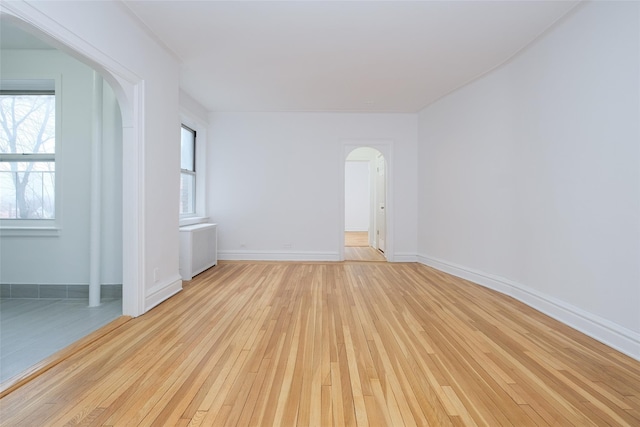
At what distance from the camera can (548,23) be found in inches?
109

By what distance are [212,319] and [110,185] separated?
1875 millimetres

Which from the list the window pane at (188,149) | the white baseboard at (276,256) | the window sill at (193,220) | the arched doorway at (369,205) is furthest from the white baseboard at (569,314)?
the window pane at (188,149)

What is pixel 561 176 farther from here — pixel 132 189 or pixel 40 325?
pixel 40 325

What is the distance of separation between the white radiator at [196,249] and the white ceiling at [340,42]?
2.16m

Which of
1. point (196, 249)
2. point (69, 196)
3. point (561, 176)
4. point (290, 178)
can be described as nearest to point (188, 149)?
point (290, 178)

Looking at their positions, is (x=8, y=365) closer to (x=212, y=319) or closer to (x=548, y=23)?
(x=212, y=319)

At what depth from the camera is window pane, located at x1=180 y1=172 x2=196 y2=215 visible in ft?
16.5

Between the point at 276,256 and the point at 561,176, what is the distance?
4.30m

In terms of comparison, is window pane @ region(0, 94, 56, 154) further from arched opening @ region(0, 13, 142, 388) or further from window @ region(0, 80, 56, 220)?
arched opening @ region(0, 13, 142, 388)

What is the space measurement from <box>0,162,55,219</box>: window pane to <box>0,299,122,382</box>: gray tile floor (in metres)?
0.97

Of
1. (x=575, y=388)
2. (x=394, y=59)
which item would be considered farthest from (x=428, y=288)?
(x=394, y=59)

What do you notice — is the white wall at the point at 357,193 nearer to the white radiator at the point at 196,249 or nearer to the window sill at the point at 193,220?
the window sill at the point at 193,220

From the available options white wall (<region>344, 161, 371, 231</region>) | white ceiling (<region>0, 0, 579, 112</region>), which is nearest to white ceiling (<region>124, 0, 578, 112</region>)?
white ceiling (<region>0, 0, 579, 112</region>)

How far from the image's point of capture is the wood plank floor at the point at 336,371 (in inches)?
57.5
